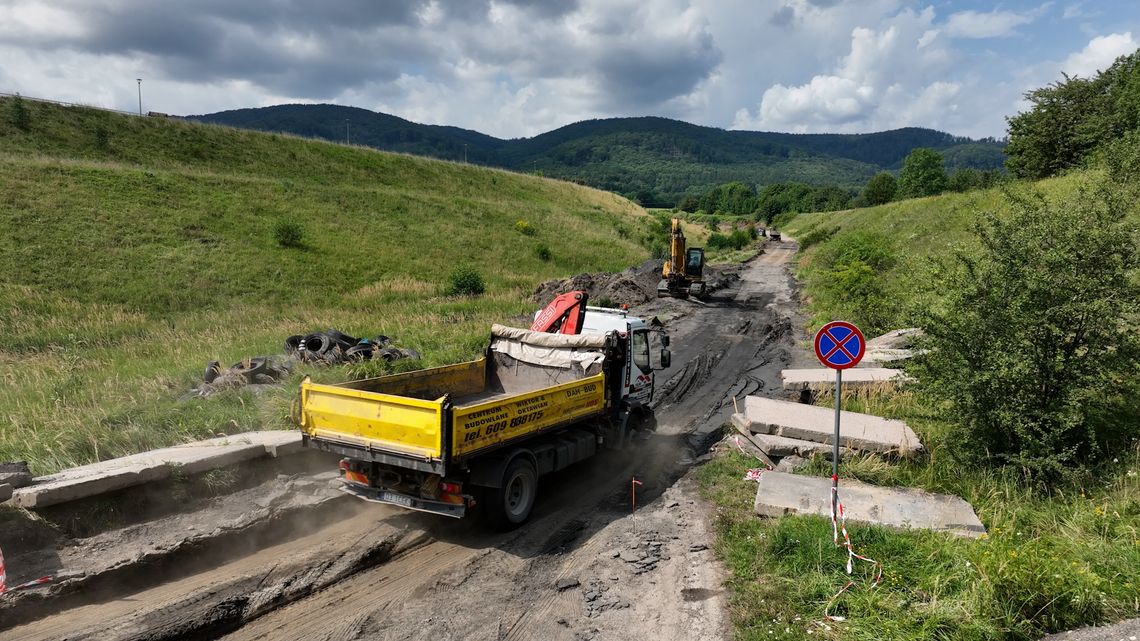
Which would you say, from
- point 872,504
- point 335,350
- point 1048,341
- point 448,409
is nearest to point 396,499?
point 448,409

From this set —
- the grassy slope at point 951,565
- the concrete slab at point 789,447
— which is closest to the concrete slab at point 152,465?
the grassy slope at point 951,565

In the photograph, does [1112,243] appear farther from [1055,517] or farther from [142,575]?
[142,575]

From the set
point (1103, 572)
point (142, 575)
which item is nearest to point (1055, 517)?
point (1103, 572)

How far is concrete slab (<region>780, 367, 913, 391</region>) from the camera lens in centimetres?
1300

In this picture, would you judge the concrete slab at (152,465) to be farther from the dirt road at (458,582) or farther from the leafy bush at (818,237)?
the leafy bush at (818,237)

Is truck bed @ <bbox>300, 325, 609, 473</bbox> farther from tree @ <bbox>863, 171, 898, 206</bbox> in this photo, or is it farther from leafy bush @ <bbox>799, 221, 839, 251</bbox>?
tree @ <bbox>863, 171, 898, 206</bbox>

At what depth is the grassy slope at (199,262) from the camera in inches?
424

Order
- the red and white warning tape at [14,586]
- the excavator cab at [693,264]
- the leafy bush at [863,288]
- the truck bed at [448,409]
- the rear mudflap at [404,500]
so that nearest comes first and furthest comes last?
the red and white warning tape at [14,586] → the truck bed at [448,409] → the rear mudflap at [404,500] → the leafy bush at [863,288] → the excavator cab at [693,264]

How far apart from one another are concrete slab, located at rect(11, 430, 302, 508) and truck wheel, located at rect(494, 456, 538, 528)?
11.2 feet

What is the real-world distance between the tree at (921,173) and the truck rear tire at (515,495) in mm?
84321

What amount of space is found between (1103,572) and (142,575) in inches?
384

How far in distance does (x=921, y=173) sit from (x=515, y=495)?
9495 cm

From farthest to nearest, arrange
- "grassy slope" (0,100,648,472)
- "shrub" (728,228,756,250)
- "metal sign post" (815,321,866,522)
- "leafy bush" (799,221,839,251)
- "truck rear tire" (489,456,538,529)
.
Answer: "shrub" (728,228,756,250) < "leafy bush" (799,221,839,251) < "grassy slope" (0,100,648,472) < "metal sign post" (815,321,866,522) < "truck rear tire" (489,456,538,529)

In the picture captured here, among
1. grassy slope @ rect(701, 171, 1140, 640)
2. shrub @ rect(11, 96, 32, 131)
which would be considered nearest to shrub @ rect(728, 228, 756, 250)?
shrub @ rect(11, 96, 32, 131)
